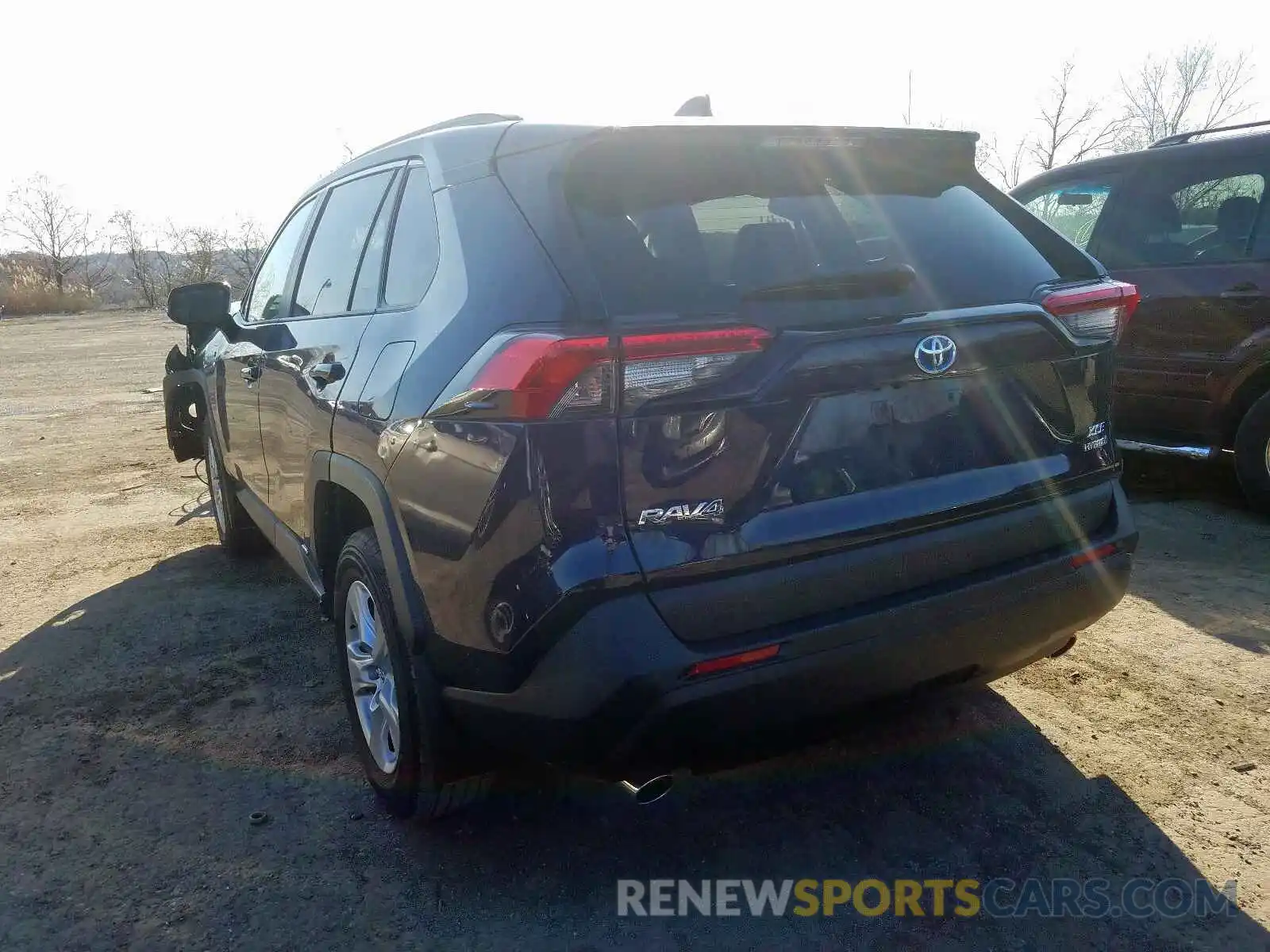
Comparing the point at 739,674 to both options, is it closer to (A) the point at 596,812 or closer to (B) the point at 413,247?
(A) the point at 596,812

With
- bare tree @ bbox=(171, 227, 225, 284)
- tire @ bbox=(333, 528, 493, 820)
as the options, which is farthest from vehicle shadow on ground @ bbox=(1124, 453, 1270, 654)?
bare tree @ bbox=(171, 227, 225, 284)

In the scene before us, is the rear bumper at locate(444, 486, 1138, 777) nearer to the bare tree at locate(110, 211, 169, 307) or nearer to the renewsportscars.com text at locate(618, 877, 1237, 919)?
the renewsportscars.com text at locate(618, 877, 1237, 919)

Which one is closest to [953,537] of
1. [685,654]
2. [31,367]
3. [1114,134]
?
[685,654]

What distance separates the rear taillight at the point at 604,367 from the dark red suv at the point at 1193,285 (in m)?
3.67

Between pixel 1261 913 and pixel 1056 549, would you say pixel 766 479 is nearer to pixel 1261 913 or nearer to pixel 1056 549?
pixel 1056 549

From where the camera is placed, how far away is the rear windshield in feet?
6.84

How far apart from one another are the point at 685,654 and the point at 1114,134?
3684 cm

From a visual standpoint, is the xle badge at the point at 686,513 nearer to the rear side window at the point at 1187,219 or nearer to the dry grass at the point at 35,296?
the rear side window at the point at 1187,219

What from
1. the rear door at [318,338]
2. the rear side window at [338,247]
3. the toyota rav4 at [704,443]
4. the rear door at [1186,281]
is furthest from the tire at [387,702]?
the rear door at [1186,281]

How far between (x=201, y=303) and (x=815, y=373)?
295 cm

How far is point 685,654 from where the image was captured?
6.40 ft

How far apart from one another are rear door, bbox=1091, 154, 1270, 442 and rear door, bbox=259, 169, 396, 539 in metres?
4.34

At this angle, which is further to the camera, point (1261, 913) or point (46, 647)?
point (46, 647)

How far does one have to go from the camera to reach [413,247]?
2650 millimetres
